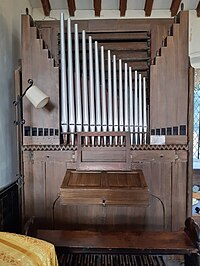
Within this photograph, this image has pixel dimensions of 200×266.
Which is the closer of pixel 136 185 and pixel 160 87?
pixel 136 185

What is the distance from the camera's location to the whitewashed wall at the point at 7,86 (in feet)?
9.50

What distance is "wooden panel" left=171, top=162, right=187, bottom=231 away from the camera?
9.89 ft

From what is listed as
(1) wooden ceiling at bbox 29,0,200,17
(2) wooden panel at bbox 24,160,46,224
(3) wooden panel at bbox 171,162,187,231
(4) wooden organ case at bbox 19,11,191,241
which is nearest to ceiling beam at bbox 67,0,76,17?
(1) wooden ceiling at bbox 29,0,200,17

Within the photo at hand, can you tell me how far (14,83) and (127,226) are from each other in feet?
5.90

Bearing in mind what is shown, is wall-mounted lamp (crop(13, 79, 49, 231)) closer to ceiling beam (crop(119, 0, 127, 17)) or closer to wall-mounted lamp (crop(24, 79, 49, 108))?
wall-mounted lamp (crop(24, 79, 49, 108))

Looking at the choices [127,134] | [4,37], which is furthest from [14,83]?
[127,134]

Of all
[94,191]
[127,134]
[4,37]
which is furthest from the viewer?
[4,37]

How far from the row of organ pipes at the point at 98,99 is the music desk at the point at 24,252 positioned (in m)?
1.64

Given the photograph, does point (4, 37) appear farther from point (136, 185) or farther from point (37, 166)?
point (136, 185)

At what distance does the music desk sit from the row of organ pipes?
164 centimetres

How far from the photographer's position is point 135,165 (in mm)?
3021

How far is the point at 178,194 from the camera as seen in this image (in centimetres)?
302

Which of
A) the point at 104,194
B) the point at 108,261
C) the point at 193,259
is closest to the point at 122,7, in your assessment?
the point at 104,194

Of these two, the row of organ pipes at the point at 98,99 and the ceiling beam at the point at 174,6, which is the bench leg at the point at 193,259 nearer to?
Result: the row of organ pipes at the point at 98,99
